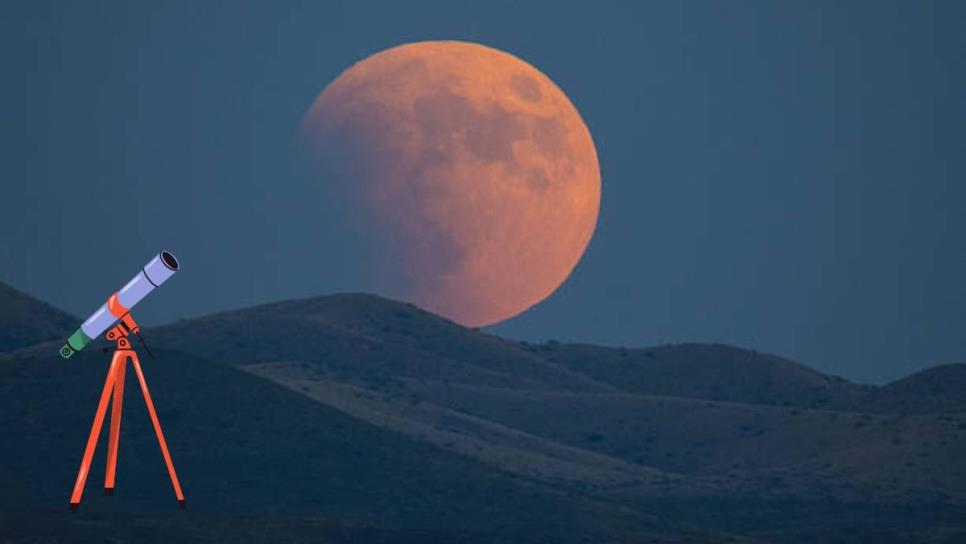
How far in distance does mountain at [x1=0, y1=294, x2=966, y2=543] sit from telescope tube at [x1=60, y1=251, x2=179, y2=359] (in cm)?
1337

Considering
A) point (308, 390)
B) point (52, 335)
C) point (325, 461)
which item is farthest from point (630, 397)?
point (325, 461)

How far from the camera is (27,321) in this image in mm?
142125

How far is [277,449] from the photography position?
3396 inches

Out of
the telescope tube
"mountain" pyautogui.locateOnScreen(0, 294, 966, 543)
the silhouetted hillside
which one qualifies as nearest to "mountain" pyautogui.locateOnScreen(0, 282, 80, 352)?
Result: "mountain" pyautogui.locateOnScreen(0, 294, 966, 543)

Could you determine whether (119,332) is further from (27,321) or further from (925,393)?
(925,393)

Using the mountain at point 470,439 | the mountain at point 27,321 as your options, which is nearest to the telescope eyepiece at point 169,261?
the mountain at point 470,439

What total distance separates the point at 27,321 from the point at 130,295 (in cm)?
9597

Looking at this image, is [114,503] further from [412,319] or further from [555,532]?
[412,319]

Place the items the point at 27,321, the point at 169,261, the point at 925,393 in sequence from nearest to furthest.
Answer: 1. the point at 169,261
2. the point at 27,321
3. the point at 925,393

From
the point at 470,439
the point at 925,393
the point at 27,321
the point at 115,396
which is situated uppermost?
the point at 27,321

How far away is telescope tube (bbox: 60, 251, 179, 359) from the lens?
158 ft

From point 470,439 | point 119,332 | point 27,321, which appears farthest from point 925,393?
point 119,332

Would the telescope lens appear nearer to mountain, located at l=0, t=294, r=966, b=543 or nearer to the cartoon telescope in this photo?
the cartoon telescope

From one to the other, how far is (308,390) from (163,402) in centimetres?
2757
